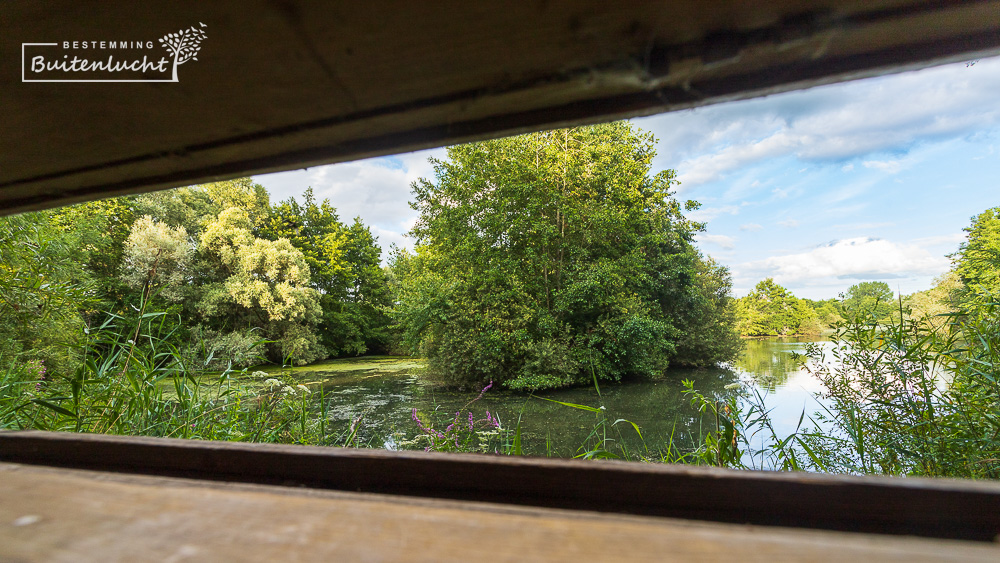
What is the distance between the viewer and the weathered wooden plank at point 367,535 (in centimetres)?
31

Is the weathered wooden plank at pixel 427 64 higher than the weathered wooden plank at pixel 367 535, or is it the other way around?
the weathered wooden plank at pixel 427 64

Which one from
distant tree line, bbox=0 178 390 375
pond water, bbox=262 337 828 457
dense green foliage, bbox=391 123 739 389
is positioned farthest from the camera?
dense green foliage, bbox=391 123 739 389

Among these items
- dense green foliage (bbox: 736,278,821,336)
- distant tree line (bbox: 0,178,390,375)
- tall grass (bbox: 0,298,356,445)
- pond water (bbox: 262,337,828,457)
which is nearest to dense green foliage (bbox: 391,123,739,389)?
pond water (bbox: 262,337,828,457)

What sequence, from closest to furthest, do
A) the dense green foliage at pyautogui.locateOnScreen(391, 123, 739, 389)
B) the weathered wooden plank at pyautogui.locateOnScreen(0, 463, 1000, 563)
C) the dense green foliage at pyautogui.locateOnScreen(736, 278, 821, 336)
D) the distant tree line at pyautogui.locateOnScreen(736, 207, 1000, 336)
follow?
the weathered wooden plank at pyautogui.locateOnScreen(0, 463, 1000, 563) < the distant tree line at pyautogui.locateOnScreen(736, 207, 1000, 336) < the dense green foliage at pyautogui.locateOnScreen(391, 123, 739, 389) < the dense green foliage at pyautogui.locateOnScreen(736, 278, 821, 336)

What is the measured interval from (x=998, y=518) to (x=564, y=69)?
69cm

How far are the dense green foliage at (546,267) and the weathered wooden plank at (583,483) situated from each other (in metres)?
8.03

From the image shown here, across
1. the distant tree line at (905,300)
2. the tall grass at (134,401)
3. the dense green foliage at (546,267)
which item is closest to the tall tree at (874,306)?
the distant tree line at (905,300)

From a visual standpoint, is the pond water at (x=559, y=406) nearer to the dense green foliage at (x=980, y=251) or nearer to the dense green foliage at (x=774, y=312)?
the dense green foliage at (x=980, y=251)

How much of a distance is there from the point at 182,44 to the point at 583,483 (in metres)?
0.78

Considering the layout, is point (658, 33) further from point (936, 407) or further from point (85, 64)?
point (936, 407)

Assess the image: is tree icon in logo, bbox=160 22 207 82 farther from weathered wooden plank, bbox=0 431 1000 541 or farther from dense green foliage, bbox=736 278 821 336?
dense green foliage, bbox=736 278 821 336

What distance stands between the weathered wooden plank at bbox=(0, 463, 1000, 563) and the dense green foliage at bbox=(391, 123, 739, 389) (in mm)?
Answer: 8271

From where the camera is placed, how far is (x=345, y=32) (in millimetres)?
422

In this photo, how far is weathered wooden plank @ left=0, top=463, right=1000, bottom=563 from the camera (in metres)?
0.31
